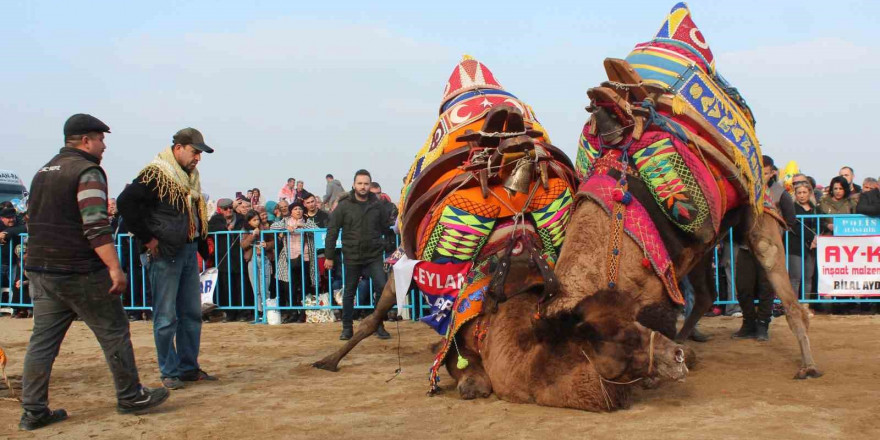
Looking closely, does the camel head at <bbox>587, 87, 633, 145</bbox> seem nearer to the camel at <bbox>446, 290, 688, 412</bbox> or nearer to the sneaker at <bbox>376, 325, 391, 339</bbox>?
the camel at <bbox>446, 290, 688, 412</bbox>

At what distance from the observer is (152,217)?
5.91 m

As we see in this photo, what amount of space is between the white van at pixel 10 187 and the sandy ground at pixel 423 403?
559 inches

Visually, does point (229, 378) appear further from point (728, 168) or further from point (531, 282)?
point (728, 168)

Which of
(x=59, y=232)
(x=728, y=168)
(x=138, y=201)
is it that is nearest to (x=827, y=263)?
(x=728, y=168)

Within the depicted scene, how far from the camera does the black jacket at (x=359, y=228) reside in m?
9.22

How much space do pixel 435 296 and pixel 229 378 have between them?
2094 millimetres

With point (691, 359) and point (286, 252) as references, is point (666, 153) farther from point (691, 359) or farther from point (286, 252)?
point (286, 252)

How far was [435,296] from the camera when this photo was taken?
5598mm

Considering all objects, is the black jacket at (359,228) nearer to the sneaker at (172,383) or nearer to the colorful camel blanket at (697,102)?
the sneaker at (172,383)

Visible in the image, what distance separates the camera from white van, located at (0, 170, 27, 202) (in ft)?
65.4

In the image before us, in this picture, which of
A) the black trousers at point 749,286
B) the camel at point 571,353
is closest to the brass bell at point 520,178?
the camel at point 571,353

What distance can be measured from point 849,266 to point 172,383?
8540mm

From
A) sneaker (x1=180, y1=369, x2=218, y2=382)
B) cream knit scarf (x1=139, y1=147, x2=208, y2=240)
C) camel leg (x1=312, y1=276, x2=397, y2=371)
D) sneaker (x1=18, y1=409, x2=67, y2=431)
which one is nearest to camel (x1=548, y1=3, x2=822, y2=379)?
camel leg (x1=312, y1=276, x2=397, y2=371)

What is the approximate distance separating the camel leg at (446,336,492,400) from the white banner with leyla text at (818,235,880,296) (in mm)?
6908
